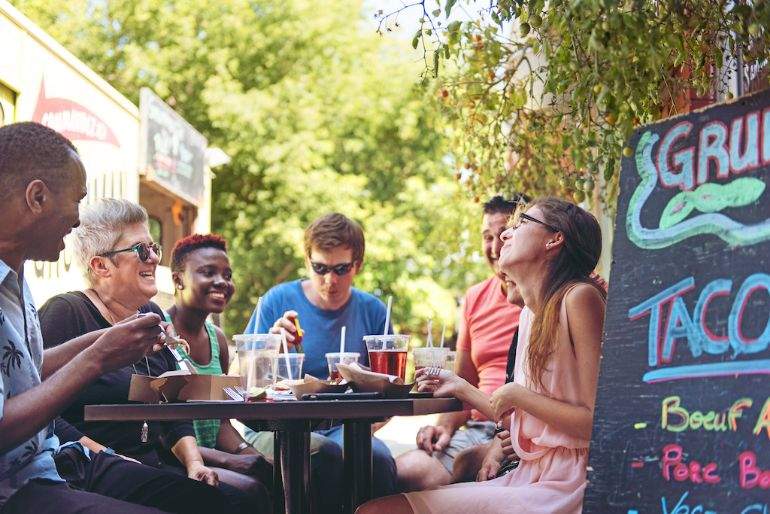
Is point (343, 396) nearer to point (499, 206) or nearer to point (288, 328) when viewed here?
point (288, 328)

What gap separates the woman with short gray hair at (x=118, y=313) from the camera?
377 cm

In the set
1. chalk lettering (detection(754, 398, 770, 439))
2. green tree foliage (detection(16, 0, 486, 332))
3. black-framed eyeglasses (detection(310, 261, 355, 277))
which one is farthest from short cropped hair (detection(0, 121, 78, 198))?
green tree foliage (detection(16, 0, 486, 332))

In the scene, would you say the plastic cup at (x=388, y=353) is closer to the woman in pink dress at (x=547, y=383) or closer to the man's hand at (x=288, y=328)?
the woman in pink dress at (x=547, y=383)

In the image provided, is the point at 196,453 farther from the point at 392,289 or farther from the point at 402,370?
the point at 392,289

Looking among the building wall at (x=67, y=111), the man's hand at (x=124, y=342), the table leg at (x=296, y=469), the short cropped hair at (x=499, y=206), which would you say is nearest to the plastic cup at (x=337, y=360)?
the table leg at (x=296, y=469)

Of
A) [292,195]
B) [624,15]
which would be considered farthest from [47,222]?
[292,195]

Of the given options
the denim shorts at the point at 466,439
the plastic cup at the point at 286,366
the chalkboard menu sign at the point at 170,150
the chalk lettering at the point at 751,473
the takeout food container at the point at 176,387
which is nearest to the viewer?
the chalk lettering at the point at 751,473

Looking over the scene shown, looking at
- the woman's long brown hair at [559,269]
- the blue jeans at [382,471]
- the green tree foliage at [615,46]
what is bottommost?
the blue jeans at [382,471]

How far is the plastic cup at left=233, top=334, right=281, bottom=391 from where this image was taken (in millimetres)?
3531

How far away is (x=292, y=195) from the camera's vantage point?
22531 millimetres

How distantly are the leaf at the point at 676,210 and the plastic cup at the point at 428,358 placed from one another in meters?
1.15

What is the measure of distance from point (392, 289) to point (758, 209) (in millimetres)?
20552

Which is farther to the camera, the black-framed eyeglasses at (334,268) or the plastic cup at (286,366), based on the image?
the black-framed eyeglasses at (334,268)

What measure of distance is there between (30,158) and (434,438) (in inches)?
102
